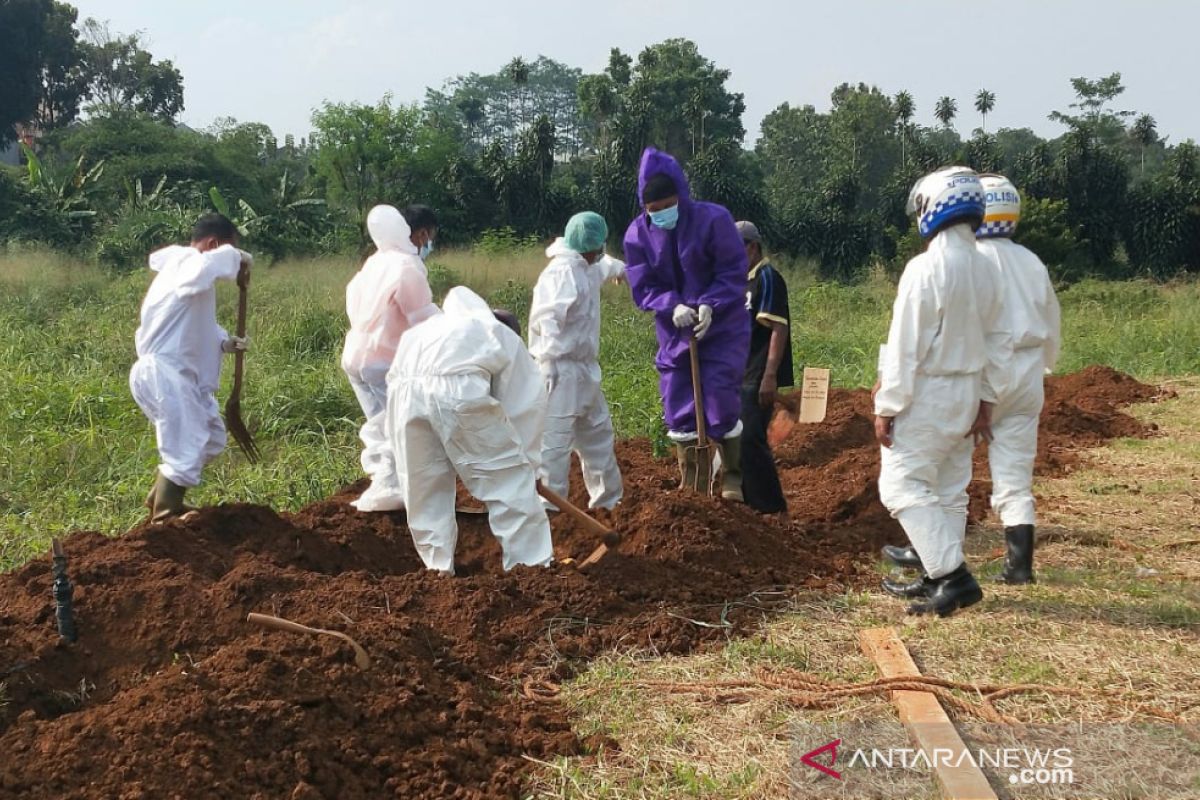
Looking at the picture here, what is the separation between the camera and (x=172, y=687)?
3129mm

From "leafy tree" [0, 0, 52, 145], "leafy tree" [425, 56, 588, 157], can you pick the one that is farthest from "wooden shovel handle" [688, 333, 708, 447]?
"leafy tree" [425, 56, 588, 157]

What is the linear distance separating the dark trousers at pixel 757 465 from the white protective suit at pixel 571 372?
2.42ft

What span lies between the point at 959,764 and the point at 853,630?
3.95ft

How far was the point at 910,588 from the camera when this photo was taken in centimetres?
442

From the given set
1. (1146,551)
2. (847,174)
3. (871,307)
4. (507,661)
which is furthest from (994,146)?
(507,661)

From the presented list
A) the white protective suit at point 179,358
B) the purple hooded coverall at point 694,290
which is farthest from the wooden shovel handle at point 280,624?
the purple hooded coverall at point 694,290

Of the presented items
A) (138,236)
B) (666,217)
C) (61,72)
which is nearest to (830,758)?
(666,217)

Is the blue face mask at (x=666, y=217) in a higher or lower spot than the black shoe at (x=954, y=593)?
Answer: higher

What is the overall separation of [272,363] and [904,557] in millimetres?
7229

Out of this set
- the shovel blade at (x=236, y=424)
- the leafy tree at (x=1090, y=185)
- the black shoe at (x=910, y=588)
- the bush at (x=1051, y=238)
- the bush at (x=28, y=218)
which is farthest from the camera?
the leafy tree at (x=1090, y=185)

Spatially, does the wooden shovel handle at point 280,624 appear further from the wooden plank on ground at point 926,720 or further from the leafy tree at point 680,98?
the leafy tree at point 680,98

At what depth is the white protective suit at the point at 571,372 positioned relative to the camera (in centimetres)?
604

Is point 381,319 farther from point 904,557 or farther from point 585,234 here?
point 904,557

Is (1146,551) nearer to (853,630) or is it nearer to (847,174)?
(853,630)
